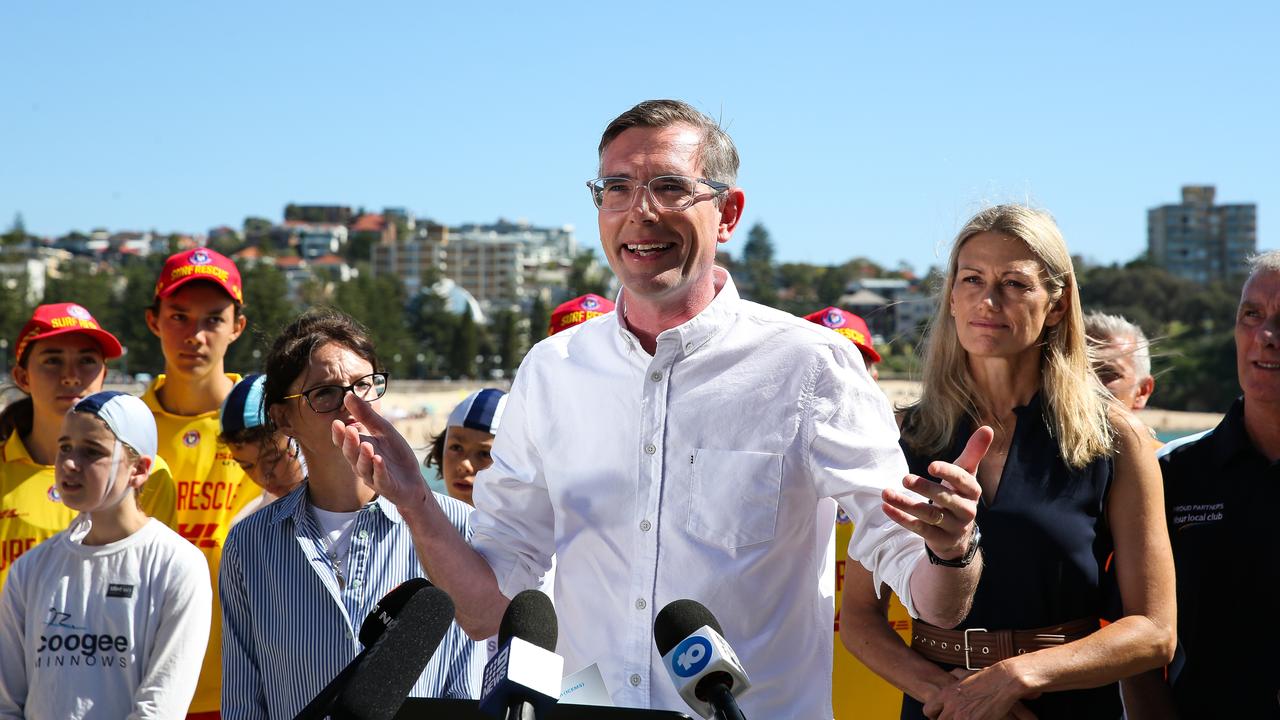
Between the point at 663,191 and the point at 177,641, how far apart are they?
2.31 metres

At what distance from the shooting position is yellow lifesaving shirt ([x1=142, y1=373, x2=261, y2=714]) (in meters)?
5.19

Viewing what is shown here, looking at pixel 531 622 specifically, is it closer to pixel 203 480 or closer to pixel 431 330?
pixel 203 480

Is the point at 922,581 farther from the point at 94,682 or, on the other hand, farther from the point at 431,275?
the point at 431,275

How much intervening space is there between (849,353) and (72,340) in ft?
13.6

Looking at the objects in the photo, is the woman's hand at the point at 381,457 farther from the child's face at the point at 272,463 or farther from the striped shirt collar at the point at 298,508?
the child's face at the point at 272,463

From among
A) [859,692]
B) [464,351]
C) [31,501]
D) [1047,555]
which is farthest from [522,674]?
[464,351]

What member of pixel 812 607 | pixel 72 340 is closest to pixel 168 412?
pixel 72 340

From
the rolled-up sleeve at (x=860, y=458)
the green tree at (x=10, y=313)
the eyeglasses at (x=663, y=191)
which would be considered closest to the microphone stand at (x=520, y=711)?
the rolled-up sleeve at (x=860, y=458)

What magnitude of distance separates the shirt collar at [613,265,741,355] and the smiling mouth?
0.42ft

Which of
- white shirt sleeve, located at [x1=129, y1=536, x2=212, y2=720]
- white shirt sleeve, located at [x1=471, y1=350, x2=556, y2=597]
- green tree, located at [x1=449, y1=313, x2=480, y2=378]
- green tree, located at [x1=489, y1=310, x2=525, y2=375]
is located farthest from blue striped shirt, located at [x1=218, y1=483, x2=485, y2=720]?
green tree, located at [x1=489, y1=310, x2=525, y2=375]

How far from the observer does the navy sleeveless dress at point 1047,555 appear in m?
3.15

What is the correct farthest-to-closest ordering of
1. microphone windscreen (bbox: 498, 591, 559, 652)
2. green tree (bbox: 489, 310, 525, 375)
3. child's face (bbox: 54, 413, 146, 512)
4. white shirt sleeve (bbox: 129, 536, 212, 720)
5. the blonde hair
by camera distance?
green tree (bbox: 489, 310, 525, 375)
child's face (bbox: 54, 413, 146, 512)
white shirt sleeve (bbox: 129, 536, 212, 720)
the blonde hair
microphone windscreen (bbox: 498, 591, 559, 652)

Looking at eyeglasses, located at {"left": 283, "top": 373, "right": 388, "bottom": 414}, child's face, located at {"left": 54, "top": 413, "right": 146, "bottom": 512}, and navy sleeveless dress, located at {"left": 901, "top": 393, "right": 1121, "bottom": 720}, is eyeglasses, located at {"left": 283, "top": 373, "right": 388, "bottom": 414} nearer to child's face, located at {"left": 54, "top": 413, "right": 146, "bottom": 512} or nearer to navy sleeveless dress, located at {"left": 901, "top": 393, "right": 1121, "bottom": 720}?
child's face, located at {"left": 54, "top": 413, "right": 146, "bottom": 512}

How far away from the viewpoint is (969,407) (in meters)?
3.43
